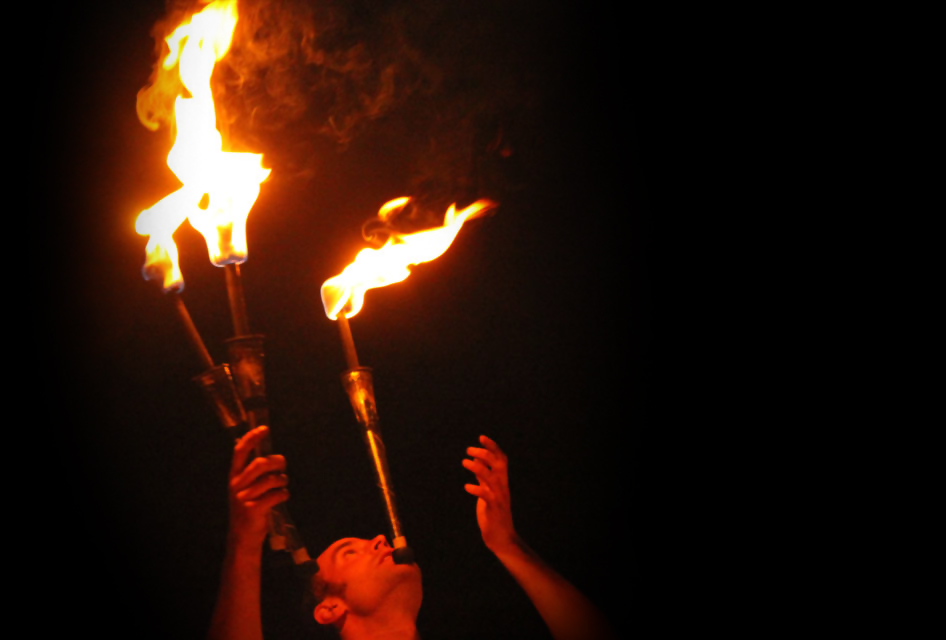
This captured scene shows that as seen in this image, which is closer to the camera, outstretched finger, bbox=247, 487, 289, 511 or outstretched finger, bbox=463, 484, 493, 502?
outstretched finger, bbox=247, 487, 289, 511

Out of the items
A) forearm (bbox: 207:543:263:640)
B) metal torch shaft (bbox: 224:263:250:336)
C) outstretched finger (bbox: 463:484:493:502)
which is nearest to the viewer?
forearm (bbox: 207:543:263:640)

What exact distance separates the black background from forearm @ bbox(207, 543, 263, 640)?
0.15 meters

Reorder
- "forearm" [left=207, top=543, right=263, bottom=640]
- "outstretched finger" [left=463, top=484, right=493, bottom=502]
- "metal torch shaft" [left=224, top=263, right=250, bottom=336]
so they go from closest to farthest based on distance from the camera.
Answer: "forearm" [left=207, top=543, right=263, bottom=640], "metal torch shaft" [left=224, top=263, right=250, bottom=336], "outstretched finger" [left=463, top=484, right=493, bottom=502]

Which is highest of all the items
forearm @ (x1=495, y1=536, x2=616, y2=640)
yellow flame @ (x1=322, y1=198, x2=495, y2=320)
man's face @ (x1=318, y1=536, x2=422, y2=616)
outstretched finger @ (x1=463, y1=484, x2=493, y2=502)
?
yellow flame @ (x1=322, y1=198, x2=495, y2=320)

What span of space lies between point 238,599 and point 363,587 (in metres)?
0.30

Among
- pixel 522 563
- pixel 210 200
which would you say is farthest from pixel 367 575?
pixel 210 200

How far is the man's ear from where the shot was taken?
6.77 feet

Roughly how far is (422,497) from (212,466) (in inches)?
22.8

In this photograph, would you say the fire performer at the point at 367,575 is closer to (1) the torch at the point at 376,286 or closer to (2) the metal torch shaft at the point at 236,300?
(1) the torch at the point at 376,286

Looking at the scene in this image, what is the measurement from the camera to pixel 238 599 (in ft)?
6.53

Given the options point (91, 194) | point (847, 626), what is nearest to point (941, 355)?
point (847, 626)

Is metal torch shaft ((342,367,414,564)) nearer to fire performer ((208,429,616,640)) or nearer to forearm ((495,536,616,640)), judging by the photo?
→ fire performer ((208,429,616,640))

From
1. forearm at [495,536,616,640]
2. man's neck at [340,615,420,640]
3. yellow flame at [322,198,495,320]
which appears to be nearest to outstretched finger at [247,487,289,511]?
man's neck at [340,615,420,640]

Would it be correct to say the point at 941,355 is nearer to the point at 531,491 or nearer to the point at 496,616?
the point at 531,491
